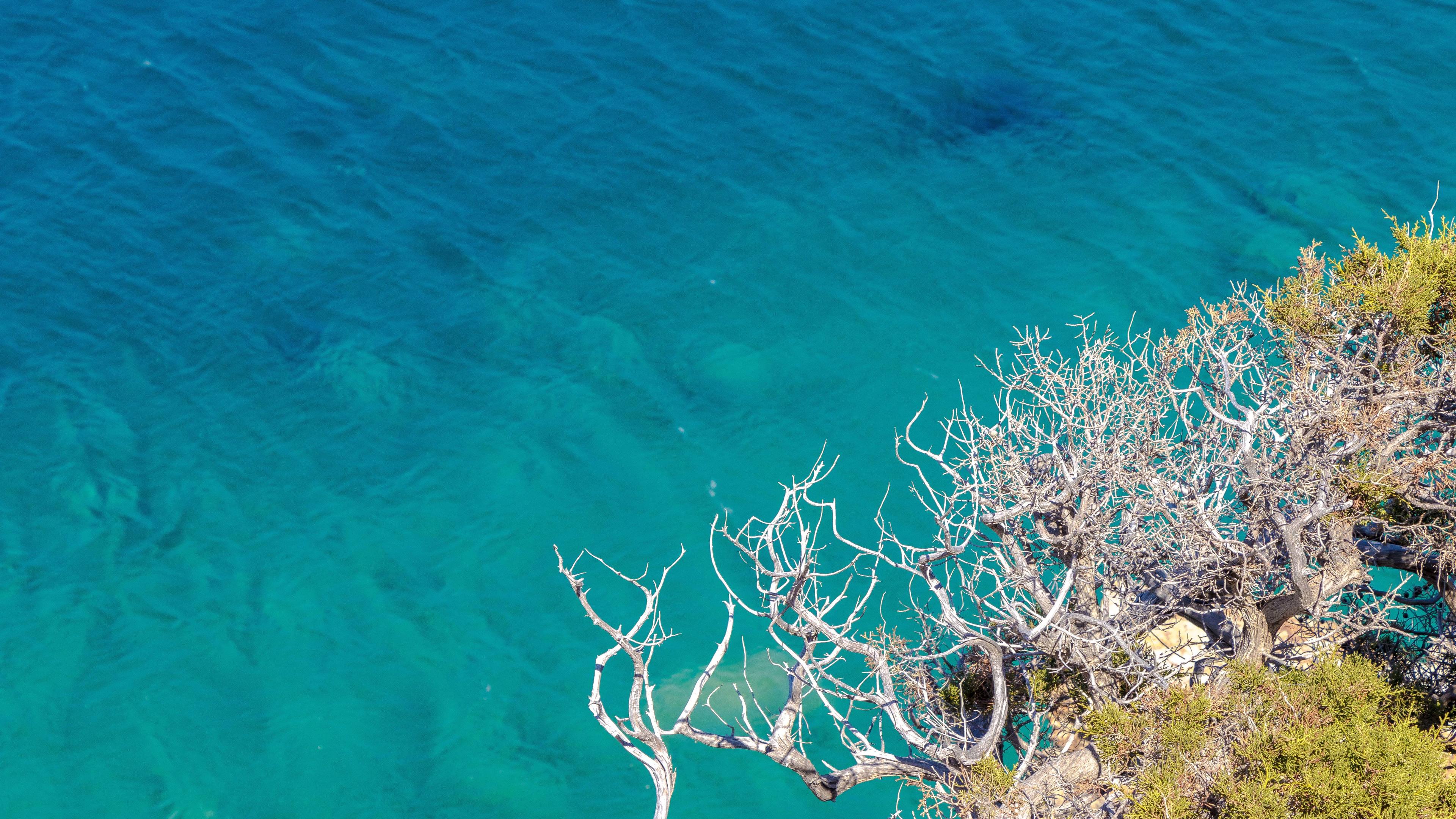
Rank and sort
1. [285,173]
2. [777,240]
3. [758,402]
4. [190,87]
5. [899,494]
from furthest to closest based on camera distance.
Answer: [190,87], [285,173], [777,240], [758,402], [899,494]

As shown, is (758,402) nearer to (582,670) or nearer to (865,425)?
(865,425)

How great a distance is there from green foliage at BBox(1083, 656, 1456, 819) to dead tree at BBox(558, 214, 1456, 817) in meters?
0.59

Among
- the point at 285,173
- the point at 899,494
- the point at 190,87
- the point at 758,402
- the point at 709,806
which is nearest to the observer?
the point at 709,806

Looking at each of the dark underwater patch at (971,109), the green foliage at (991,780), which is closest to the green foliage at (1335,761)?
the green foliage at (991,780)

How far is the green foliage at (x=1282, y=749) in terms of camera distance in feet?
36.6

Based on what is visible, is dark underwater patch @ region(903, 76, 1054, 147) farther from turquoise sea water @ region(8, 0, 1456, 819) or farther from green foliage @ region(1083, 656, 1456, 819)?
green foliage @ region(1083, 656, 1456, 819)

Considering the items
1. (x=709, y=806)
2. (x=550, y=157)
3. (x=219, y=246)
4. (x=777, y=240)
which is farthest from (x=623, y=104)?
(x=709, y=806)

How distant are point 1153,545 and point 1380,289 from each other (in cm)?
400

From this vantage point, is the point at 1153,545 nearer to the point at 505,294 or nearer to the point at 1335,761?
the point at 1335,761

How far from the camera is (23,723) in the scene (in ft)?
66.8

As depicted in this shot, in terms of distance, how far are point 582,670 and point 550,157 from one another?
49.3 ft

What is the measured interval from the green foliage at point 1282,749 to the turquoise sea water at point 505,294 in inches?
286

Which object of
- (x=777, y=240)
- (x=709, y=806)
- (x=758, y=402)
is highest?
(x=777, y=240)

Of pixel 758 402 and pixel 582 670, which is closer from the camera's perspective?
pixel 582 670
